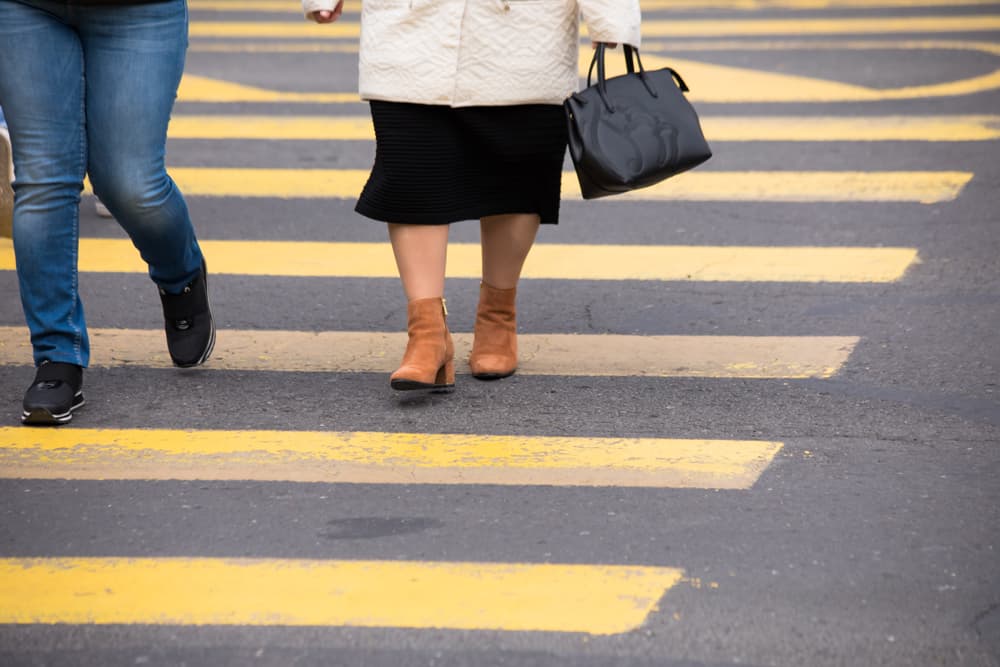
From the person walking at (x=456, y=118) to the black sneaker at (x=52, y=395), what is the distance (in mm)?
841

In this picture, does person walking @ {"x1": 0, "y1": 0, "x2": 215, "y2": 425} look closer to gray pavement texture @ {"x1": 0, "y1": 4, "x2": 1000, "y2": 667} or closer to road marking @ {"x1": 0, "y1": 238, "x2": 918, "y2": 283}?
gray pavement texture @ {"x1": 0, "y1": 4, "x2": 1000, "y2": 667}

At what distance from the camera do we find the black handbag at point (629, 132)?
4082mm

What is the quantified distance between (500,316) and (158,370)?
1.00m

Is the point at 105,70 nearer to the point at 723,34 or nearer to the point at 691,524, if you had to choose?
the point at 691,524

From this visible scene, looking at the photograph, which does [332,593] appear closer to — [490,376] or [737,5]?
[490,376]

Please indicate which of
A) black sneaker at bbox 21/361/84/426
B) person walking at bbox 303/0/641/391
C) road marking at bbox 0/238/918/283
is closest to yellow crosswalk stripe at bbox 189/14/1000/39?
road marking at bbox 0/238/918/283

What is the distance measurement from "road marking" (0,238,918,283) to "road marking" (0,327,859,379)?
2.22 ft

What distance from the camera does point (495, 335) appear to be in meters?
4.58

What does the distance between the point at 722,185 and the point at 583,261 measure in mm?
1209

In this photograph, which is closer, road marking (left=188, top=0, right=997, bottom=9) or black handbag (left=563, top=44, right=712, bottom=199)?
black handbag (left=563, top=44, right=712, bottom=199)

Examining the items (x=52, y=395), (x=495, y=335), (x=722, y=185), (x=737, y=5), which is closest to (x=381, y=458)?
(x=495, y=335)

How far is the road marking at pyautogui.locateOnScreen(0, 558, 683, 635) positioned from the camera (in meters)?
3.03

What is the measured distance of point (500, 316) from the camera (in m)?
4.59

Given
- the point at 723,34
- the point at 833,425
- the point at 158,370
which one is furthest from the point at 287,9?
the point at 833,425
